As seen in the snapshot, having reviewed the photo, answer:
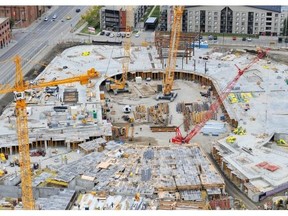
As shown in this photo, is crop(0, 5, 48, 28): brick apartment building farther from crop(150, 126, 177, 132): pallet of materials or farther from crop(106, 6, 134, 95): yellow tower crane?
crop(150, 126, 177, 132): pallet of materials

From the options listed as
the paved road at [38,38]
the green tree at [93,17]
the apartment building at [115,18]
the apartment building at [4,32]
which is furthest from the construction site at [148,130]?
the green tree at [93,17]

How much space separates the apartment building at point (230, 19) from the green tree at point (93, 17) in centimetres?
865

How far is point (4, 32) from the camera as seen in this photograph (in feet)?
241

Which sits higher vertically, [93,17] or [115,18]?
[93,17]

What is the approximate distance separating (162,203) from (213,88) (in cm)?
2171

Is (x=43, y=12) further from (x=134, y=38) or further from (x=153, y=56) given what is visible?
(x=153, y=56)

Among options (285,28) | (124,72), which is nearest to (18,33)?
(124,72)

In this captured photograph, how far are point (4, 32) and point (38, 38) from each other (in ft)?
14.1

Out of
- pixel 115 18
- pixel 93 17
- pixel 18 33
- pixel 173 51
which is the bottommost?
pixel 173 51

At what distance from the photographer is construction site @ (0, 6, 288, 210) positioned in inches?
1690

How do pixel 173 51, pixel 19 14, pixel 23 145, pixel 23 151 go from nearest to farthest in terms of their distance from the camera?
pixel 23 151 < pixel 23 145 < pixel 173 51 < pixel 19 14

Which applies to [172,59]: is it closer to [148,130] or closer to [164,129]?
[164,129]

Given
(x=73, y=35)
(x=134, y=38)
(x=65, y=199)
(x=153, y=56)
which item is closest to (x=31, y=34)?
(x=73, y=35)

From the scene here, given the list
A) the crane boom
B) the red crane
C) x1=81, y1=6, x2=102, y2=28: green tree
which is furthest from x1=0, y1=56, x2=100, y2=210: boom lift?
x1=81, y1=6, x2=102, y2=28: green tree
